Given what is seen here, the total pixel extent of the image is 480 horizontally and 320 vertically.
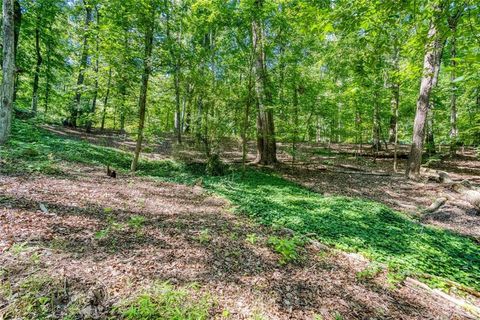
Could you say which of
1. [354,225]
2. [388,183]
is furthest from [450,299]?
[388,183]

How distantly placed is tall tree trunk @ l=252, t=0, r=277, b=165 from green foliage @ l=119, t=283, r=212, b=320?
24.3ft

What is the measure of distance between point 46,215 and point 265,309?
3668 millimetres

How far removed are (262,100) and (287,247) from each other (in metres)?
6.66

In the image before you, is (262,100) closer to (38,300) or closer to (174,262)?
(174,262)

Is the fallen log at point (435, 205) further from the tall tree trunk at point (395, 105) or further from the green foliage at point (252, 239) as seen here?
the green foliage at point (252, 239)

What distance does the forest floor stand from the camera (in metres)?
2.45

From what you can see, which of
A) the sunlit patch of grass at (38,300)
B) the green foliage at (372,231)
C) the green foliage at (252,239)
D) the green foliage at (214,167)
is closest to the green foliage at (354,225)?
the green foliage at (372,231)

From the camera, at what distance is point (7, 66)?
22.1ft

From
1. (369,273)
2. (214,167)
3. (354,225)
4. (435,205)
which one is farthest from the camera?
(214,167)

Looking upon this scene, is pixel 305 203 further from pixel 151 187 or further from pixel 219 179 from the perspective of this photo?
pixel 151 187

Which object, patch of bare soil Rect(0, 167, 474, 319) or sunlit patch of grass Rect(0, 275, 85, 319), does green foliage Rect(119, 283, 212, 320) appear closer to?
patch of bare soil Rect(0, 167, 474, 319)

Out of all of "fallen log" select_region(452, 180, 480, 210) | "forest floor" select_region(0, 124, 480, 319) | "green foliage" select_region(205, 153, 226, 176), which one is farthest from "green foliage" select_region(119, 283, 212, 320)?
"fallen log" select_region(452, 180, 480, 210)

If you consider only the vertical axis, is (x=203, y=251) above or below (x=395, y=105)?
below

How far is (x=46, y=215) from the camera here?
3.84 m
